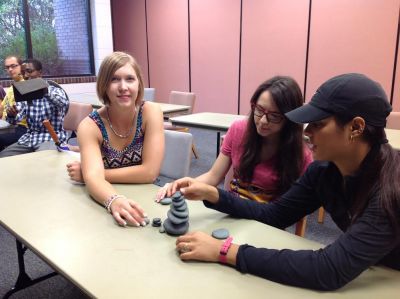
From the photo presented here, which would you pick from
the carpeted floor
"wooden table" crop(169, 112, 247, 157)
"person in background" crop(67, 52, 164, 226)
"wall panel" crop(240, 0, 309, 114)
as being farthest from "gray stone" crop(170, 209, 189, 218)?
"wall panel" crop(240, 0, 309, 114)

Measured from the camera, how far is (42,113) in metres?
2.79

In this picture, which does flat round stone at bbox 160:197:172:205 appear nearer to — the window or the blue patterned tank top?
the blue patterned tank top

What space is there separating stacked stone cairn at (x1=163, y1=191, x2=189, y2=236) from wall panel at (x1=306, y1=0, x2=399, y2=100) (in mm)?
3891

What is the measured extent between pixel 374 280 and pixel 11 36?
6.19 m

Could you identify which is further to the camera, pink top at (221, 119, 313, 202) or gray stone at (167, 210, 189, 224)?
pink top at (221, 119, 313, 202)

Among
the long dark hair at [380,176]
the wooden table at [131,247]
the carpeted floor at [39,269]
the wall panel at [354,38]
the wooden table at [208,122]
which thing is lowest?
the carpeted floor at [39,269]

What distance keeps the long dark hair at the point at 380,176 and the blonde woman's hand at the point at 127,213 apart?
2.18 feet

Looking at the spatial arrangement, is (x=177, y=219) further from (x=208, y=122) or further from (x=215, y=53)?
(x=215, y=53)

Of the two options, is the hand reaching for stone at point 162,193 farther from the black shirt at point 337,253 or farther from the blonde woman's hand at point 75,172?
the black shirt at point 337,253

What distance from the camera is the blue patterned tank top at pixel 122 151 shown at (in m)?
1.64

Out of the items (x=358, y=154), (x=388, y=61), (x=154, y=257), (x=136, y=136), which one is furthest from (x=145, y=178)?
(x=388, y=61)

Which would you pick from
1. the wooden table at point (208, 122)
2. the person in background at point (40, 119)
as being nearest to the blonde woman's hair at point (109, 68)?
the person in background at point (40, 119)

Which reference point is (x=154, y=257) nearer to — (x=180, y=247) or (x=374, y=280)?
(x=180, y=247)

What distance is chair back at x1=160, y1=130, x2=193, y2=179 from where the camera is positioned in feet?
6.22
